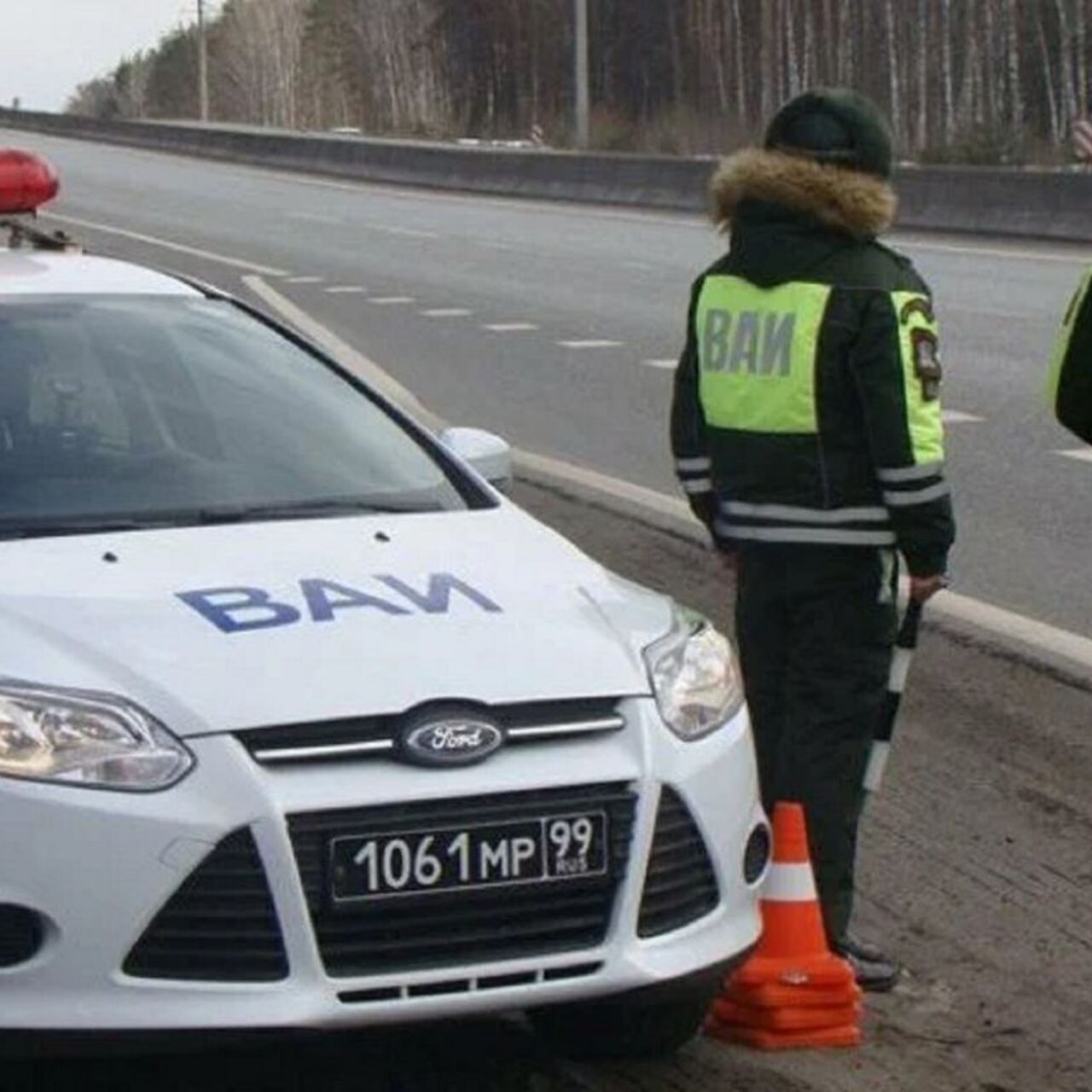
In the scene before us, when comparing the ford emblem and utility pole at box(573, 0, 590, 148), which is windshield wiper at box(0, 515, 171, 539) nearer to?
the ford emblem

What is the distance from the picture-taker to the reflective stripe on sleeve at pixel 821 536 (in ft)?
19.8

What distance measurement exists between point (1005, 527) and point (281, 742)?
7.87 m

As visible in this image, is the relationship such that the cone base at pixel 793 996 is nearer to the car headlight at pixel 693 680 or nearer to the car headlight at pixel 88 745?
the car headlight at pixel 693 680

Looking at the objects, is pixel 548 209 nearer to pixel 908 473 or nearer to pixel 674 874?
pixel 908 473

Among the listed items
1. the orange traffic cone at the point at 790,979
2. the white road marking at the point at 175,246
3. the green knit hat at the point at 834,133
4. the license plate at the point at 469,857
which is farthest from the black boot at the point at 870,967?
the white road marking at the point at 175,246

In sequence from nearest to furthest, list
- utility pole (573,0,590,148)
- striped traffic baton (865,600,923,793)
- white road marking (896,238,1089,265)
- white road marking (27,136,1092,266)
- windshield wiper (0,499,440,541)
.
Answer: windshield wiper (0,499,440,541) → striped traffic baton (865,600,923,793) → white road marking (896,238,1089,265) → white road marking (27,136,1092,266) → utility pole (573,0,590,148)

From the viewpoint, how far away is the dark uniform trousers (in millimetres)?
6113


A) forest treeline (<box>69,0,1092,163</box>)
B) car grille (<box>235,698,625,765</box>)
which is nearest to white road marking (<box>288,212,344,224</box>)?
forest treeline (<box>69,0,1092,163</box>)

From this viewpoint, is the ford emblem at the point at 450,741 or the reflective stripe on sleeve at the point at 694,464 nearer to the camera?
the ford emblem at the point at 450,741

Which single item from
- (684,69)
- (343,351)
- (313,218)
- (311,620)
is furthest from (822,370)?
(684,69)

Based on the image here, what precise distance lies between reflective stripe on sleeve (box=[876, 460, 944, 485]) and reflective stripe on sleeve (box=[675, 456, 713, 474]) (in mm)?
520

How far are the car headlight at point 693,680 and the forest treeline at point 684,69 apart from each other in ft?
135

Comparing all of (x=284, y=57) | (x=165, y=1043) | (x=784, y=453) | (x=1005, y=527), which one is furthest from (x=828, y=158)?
(x=284, y=57)

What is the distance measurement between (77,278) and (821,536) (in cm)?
186
